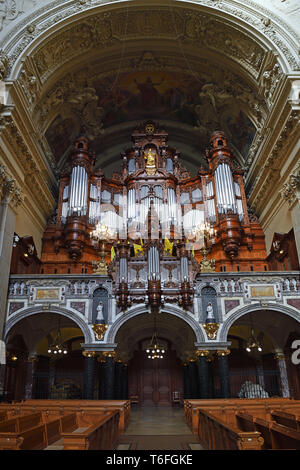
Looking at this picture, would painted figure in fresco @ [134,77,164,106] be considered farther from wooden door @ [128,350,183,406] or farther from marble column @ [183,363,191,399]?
marble column @ [183,363,191,399]

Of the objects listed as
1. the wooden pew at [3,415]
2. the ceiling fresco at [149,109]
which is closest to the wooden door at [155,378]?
the wooden pew at [3,415]

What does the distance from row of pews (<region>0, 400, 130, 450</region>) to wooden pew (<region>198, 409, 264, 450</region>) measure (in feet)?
6.03

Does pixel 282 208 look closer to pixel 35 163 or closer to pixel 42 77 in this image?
pixel 35 163

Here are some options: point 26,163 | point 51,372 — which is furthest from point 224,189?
point 51,372

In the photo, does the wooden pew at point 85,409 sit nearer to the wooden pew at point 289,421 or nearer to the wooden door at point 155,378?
the wooden pew at point 289,421

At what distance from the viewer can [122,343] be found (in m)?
15.8

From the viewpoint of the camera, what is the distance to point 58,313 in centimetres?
1341

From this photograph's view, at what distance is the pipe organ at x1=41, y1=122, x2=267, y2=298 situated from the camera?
686 inches

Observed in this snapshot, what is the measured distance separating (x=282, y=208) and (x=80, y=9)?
495 inches

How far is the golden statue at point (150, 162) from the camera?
20.2m

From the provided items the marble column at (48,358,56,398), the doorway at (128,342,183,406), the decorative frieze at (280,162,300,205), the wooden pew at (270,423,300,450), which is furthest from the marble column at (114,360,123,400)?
the wooden pew at (270,423,300,450)

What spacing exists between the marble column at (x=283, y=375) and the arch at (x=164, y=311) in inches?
166
